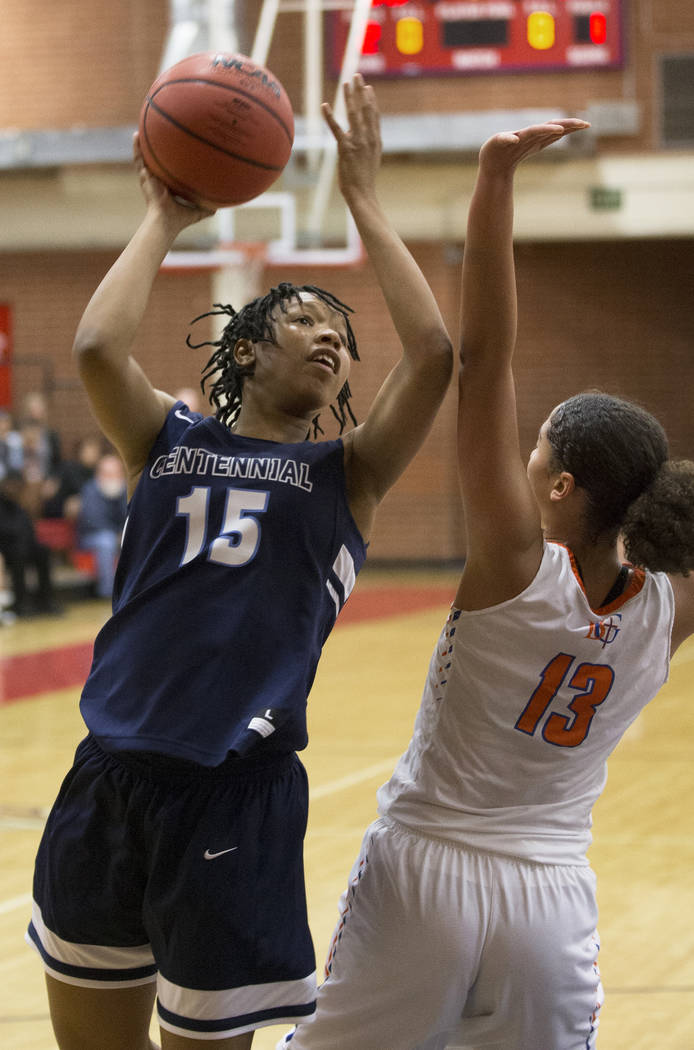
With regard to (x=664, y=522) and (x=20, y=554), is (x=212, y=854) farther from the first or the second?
(x=20, y=554)

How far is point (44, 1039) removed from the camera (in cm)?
305

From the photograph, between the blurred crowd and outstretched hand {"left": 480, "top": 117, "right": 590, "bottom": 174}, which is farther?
the blurred crowd

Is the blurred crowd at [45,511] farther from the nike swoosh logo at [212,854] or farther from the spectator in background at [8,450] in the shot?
the nike swoosh logo at [212,854]

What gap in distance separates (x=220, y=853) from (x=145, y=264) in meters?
0.91

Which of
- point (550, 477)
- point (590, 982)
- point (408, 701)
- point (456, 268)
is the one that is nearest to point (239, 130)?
point (550, 477)

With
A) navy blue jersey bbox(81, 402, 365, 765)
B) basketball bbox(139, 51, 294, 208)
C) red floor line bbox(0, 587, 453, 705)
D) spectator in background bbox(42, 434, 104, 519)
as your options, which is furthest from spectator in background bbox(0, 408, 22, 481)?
navy blue jersey bbox(81, 402, 365, 765)

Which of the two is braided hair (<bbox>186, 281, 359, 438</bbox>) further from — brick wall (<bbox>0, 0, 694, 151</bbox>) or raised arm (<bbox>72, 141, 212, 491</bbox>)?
brick wall (<bbox>0, 0, 694, 151</bbox>)

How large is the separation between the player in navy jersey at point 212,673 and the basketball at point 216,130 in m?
0.24

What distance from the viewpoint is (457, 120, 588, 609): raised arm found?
5.82 feet

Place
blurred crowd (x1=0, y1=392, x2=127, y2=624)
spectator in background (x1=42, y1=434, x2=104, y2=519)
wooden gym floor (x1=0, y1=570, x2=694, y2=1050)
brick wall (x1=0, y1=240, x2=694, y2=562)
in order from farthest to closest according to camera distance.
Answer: brick wall (x1=0, y1=240, x2=694, y2=562) < spectator in background (x1=42, y1=434, x2=104, y2=519) < blurred crowd (x1=0, y1=392, x2=127, y2=624) < wooden gym floor (x1=0, y1=570, x2=694, y2=1050)

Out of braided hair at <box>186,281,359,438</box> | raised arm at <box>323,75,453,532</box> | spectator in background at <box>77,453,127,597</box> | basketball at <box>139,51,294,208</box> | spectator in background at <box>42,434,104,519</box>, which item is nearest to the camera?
raised arm at <box>323,75,453,532</box>

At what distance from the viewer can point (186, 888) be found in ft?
5.92

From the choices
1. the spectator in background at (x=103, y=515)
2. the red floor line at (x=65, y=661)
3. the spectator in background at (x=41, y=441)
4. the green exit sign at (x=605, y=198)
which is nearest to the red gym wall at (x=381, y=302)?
the green exit sign at (x=605, y=198)

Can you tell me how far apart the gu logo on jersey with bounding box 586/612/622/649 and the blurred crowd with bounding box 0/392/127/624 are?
371 inches
